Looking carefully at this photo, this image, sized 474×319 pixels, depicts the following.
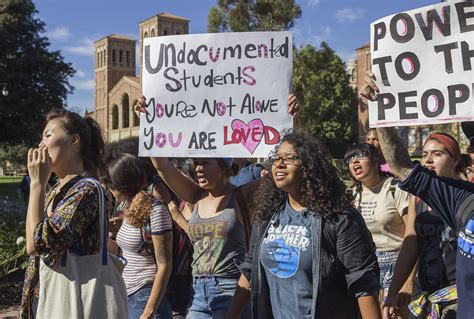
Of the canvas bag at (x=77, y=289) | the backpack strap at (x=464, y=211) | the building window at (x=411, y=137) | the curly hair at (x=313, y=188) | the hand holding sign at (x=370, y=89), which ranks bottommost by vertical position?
the canvas bag at (x=77, y=289)

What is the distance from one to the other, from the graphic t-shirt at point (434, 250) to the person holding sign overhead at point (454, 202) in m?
0.48

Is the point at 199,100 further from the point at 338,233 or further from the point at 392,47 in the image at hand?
the point at 338,233

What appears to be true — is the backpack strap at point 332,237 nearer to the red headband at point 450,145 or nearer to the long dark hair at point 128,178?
the red headband at point 450,145

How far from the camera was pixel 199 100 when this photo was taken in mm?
4445

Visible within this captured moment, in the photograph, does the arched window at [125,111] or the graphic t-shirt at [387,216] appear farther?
the arched window at [125,111]

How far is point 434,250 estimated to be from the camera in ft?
11.9

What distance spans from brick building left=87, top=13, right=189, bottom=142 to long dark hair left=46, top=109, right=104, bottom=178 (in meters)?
83.2

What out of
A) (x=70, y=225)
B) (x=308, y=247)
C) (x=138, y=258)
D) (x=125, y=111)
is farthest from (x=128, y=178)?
(x=125, y=111)

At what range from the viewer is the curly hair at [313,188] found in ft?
9.61

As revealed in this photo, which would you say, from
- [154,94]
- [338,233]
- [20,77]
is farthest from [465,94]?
[20,77]

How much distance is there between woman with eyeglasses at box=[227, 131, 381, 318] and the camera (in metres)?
2.79

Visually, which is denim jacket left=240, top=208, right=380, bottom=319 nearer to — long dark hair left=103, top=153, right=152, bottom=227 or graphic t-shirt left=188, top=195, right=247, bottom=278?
graphic t-shirt left=188, top=195, right=247, bottom=278

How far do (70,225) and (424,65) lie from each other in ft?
6.59

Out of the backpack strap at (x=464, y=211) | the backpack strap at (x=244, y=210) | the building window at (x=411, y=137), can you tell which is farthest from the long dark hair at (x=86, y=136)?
the building window at (x=411, y=137)
